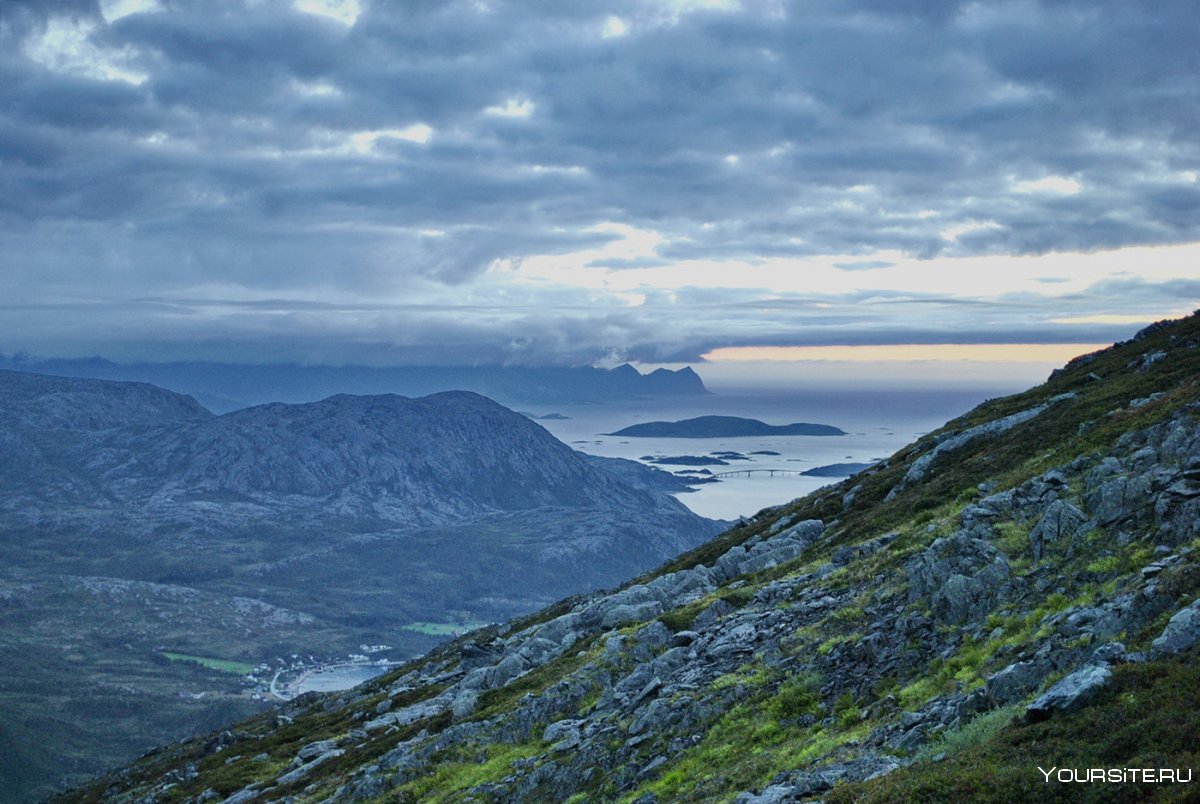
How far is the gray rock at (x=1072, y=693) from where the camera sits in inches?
784

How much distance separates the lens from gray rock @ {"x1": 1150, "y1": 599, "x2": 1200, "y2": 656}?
67.1 feet

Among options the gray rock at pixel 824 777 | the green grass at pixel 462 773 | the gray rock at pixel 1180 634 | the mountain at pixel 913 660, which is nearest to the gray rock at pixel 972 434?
the mountain at pixel 913 660

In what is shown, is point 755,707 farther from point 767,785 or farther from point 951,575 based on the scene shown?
point 951,575

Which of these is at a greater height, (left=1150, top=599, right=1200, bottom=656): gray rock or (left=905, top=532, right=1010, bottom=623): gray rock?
(left=1150, top=599, right=1200, bottom=656): gray rock

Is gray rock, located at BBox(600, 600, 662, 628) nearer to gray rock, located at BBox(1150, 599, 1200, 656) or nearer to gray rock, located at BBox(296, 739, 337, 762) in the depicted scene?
gray rock, located at BBox(296, 739, 337, 762)

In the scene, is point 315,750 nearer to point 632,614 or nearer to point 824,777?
point 632,614

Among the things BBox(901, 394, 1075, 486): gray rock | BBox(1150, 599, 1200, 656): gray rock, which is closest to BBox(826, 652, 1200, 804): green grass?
BBox(1150, 599, 1200, 656): gray rock

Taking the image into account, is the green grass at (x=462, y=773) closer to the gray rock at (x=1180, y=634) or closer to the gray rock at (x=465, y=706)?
the gray rock at (x=465, y=706)

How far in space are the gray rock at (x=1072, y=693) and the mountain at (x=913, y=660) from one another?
5 cm

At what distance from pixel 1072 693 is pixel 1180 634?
3.37 metres

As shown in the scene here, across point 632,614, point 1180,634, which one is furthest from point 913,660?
point 632,614

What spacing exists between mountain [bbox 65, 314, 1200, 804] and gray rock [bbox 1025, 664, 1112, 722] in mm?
52

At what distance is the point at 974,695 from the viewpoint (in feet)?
77.4

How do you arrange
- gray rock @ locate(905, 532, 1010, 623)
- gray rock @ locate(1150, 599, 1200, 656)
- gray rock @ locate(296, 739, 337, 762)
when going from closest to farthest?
gray rock @ locate(1150, 599, 1200, 656), gray rock @ locate(905, 532, 1010, 623), gray rock @ locate(296, 739, 337, 762)
